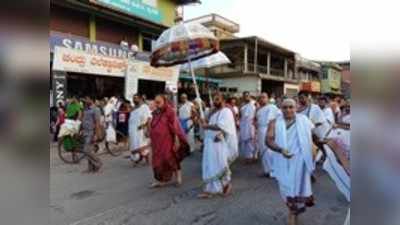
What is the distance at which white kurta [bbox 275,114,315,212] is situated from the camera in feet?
14.1

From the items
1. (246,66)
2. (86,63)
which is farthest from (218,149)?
(246,66)

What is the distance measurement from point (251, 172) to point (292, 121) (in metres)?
3.78

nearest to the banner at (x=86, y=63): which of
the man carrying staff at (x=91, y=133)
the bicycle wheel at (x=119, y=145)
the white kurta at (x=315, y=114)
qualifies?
the bicycle wheel at (x=119, y=145)

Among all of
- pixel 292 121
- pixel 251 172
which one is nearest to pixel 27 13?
pixel 292 121

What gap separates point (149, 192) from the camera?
631 centimetres

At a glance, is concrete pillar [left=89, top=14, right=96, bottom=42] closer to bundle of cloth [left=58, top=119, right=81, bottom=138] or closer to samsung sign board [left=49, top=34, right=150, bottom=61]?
samsung sign board [left=49, top=34, right=150, bottom=61]

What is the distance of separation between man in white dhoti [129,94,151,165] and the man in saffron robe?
7.04 ft

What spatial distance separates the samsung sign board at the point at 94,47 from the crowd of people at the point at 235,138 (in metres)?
2.44

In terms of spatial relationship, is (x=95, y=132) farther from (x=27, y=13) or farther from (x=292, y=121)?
(x=27, y=13)

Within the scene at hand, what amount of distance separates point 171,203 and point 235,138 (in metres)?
1.51

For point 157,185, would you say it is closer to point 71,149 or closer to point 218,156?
point 218,156

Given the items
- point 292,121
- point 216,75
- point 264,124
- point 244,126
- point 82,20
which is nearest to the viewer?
point 292,121

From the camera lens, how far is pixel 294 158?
434 centimetres

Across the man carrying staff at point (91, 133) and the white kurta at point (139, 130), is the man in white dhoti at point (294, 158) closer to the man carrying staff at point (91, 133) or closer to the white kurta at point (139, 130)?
the man carrying staff at point (91, 133)
